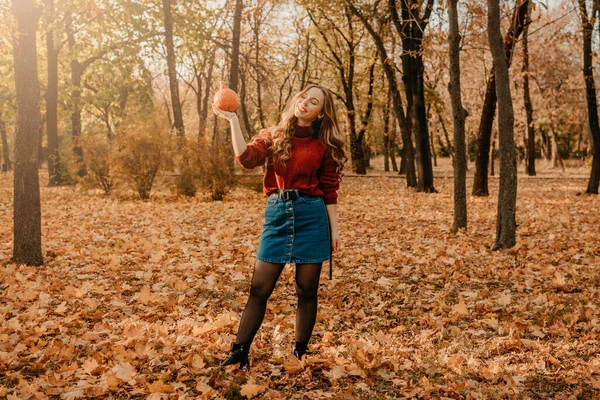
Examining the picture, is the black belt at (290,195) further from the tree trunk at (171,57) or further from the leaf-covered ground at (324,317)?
the tree trunk at (171,57)

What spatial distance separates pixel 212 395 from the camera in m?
3.20

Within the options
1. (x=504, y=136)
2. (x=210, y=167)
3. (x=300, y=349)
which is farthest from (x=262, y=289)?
(x=210, y=167)

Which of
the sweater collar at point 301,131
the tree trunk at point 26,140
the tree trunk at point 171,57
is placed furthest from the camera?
the tree trunk at point 171,57

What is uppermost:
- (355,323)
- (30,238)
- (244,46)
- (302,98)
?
(244,46)

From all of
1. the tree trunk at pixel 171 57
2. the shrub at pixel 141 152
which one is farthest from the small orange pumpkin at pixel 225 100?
the tree trunk at pixel 171 57

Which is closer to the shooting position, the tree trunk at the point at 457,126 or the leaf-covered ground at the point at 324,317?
the leaf-covered ground at the point at 324,317

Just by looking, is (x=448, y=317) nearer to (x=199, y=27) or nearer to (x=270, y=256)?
(x=270, y=256)

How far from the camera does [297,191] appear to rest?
3457mm

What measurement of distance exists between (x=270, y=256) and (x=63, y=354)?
175cm

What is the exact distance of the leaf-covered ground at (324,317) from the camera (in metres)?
3.42

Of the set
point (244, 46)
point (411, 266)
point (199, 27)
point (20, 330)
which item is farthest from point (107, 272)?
point (244, 46)

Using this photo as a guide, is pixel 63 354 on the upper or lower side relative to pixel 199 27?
lower

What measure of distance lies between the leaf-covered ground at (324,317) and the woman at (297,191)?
0.55m

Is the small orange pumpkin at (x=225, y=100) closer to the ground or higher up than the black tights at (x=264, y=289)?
higher up
